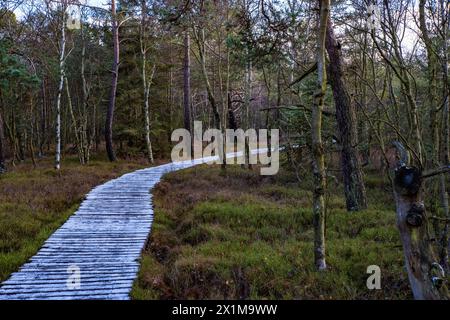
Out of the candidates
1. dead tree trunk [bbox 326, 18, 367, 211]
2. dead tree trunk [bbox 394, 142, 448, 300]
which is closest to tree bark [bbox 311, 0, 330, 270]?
dead tree trunk [bbox 394, 142, 448, 300]

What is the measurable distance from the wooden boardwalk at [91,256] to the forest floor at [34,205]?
0.34 meters

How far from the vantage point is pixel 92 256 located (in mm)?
7832

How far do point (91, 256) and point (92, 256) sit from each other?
0.02m

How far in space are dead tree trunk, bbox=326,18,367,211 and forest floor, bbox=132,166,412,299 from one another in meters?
0.55

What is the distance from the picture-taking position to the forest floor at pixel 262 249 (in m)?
6.05

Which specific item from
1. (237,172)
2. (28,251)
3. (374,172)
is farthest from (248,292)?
(374,172)

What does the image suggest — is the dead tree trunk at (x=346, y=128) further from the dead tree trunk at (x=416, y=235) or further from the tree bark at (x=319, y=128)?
the dead tree trunk at (x=416, y=235)

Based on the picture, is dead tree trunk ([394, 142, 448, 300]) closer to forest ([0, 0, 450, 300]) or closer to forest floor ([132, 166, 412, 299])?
forest ([0, 0, 450, 300])

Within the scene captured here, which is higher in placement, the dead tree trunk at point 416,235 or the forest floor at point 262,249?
the dead tree trunk at point 416,235

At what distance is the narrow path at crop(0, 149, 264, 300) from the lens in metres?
6.20

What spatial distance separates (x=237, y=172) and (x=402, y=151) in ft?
45.6

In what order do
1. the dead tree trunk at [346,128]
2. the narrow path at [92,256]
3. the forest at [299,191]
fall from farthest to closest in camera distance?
the dead tree trunk at [346,128] → the narrow path at [92,256] → the forest at [299,191]

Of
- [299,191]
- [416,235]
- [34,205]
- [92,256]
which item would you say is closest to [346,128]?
[299,191]

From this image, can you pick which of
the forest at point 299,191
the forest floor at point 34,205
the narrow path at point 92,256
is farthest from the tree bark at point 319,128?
the forest floor at point 34,205
